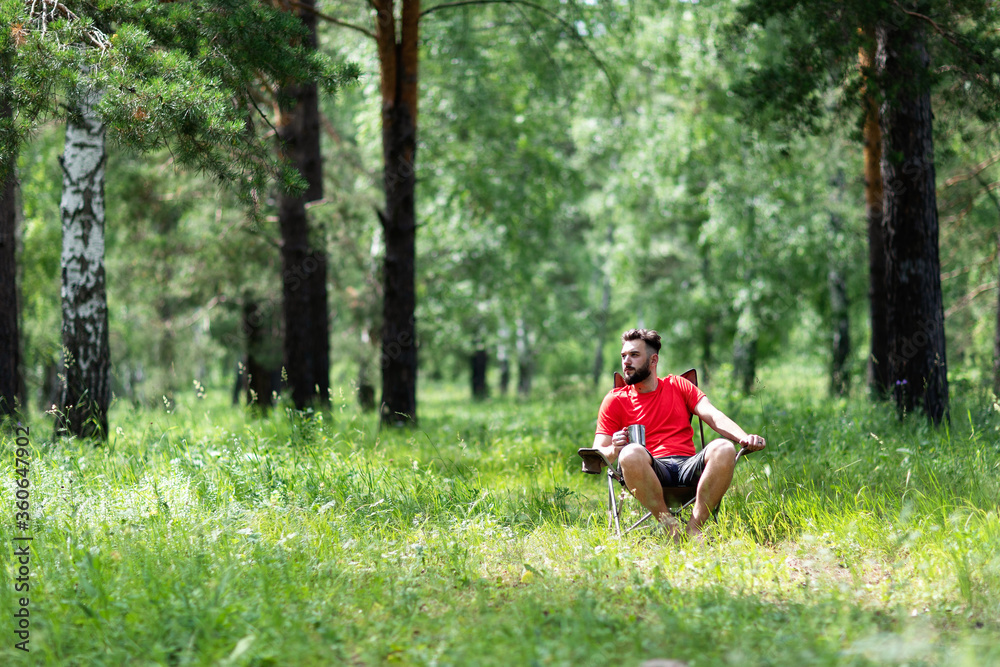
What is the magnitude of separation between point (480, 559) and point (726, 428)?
163cm

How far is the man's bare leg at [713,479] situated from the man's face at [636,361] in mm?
675

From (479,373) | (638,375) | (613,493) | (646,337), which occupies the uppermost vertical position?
(646,337)

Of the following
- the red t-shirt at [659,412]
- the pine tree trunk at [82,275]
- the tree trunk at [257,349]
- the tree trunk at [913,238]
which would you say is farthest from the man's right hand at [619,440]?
the tree trunk at [257,349]

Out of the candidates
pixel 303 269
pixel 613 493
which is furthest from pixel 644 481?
pixel 303 269

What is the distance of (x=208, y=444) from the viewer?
19.0 ft

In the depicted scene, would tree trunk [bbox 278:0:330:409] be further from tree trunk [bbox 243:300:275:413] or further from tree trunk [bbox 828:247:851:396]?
tree trunk [bbox 828:247:851:396]

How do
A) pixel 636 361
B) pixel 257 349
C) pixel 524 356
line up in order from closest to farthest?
pixel 636 361 < pixel 257 349 < pixel 524 356

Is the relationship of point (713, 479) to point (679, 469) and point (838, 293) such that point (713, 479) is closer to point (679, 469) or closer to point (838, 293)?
point (679, 469)

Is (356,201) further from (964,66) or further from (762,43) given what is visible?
(964,66)

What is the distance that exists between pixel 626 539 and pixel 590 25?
30.3ft

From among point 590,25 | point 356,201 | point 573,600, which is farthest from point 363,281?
point 573,600

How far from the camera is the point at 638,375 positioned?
4.80 metres

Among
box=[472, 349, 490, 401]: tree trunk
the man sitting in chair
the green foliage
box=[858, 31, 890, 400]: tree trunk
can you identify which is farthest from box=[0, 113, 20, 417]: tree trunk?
box=[472, 349, 490, 401]: tree trunk

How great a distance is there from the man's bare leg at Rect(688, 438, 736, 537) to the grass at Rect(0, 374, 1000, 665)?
14 centimetres
